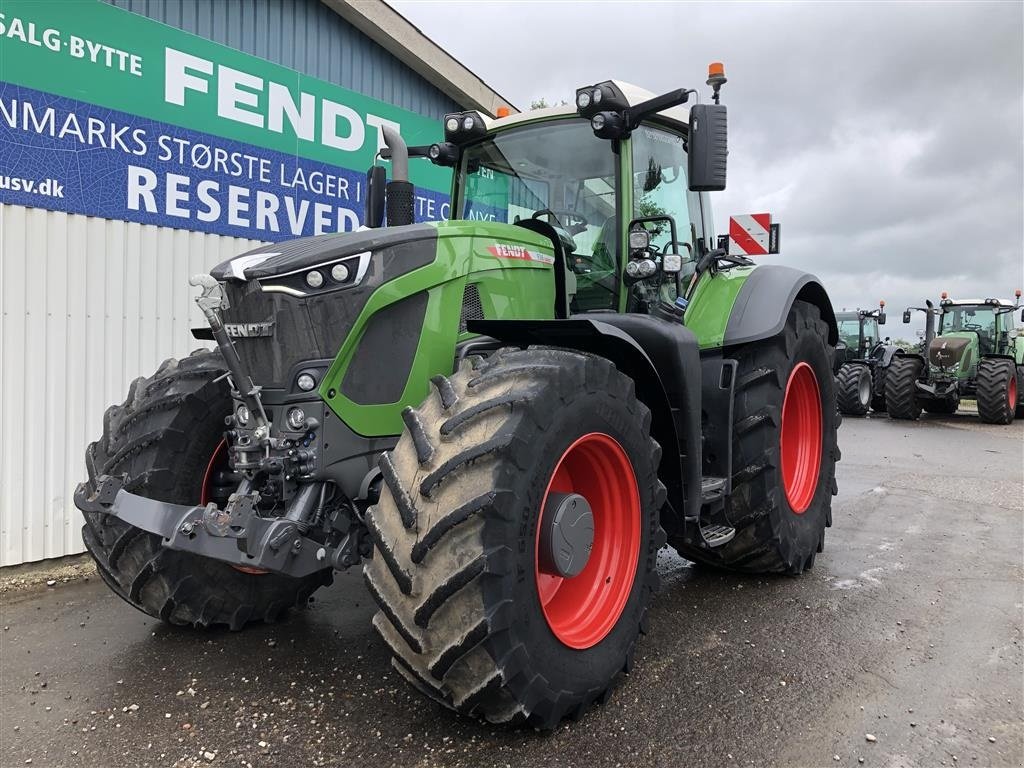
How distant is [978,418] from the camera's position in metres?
16.7

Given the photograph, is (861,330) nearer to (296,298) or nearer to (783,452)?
(783,452)

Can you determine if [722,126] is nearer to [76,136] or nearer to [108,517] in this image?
[108,517]

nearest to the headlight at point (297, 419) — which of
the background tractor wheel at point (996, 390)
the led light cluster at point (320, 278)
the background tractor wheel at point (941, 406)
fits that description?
the led light cluster at point (320, 278)

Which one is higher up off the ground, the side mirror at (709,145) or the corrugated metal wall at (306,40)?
the corrugated metal wall at (306,40)

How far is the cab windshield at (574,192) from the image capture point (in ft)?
12.4

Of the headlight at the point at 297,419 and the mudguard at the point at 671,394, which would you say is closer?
the headlight at the point at 297,419

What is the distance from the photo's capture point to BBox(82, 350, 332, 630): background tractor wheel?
129 inches

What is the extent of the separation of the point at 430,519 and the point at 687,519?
5.39 ft

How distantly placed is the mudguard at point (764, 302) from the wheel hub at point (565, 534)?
170 cm

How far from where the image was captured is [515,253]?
3.45m

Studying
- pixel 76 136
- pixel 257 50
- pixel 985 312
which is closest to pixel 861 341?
pixel 985 312

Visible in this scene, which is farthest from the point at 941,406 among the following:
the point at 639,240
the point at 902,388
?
the point at 639,240

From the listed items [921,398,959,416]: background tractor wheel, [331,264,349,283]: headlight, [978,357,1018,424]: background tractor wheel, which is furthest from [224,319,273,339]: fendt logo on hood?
[921,398,959,416]: background tractor wheel

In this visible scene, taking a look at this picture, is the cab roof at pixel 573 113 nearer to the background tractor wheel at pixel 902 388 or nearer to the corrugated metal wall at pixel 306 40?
the corrugated metal wall at pixel 306 40
